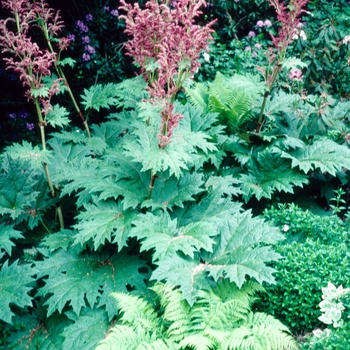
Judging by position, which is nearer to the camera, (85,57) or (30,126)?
(30,126)

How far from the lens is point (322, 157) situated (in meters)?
3.32

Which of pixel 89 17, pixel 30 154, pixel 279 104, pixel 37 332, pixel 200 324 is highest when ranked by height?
pixel 89 17

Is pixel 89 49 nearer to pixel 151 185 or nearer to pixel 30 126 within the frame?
pixel 30 126

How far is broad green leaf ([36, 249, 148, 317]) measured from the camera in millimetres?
2559

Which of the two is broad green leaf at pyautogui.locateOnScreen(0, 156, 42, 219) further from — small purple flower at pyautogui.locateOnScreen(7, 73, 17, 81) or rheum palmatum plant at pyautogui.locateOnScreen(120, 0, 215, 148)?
small purple flower at pyautogui.locateOnScreen(7, 73, 17, 81)

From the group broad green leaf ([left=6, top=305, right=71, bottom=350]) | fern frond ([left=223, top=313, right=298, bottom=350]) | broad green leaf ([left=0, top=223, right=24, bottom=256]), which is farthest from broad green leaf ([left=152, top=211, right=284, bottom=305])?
broad green leaf ([left=0, top=223, right=24, bottom=256])

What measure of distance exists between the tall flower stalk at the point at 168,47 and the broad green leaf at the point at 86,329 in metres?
0.89

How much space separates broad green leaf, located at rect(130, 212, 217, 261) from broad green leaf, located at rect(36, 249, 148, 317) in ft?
0.88

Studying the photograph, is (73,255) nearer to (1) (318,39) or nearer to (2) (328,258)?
(2) (328,258)

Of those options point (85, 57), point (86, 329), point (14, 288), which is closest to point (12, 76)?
point (85, 57)

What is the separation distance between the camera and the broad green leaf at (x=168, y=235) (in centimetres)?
245

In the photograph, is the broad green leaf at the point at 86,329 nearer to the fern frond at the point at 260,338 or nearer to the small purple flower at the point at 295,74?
the fern frond at the point at 260,338

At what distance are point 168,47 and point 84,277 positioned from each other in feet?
5.30

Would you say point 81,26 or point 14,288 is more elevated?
point 81,26
